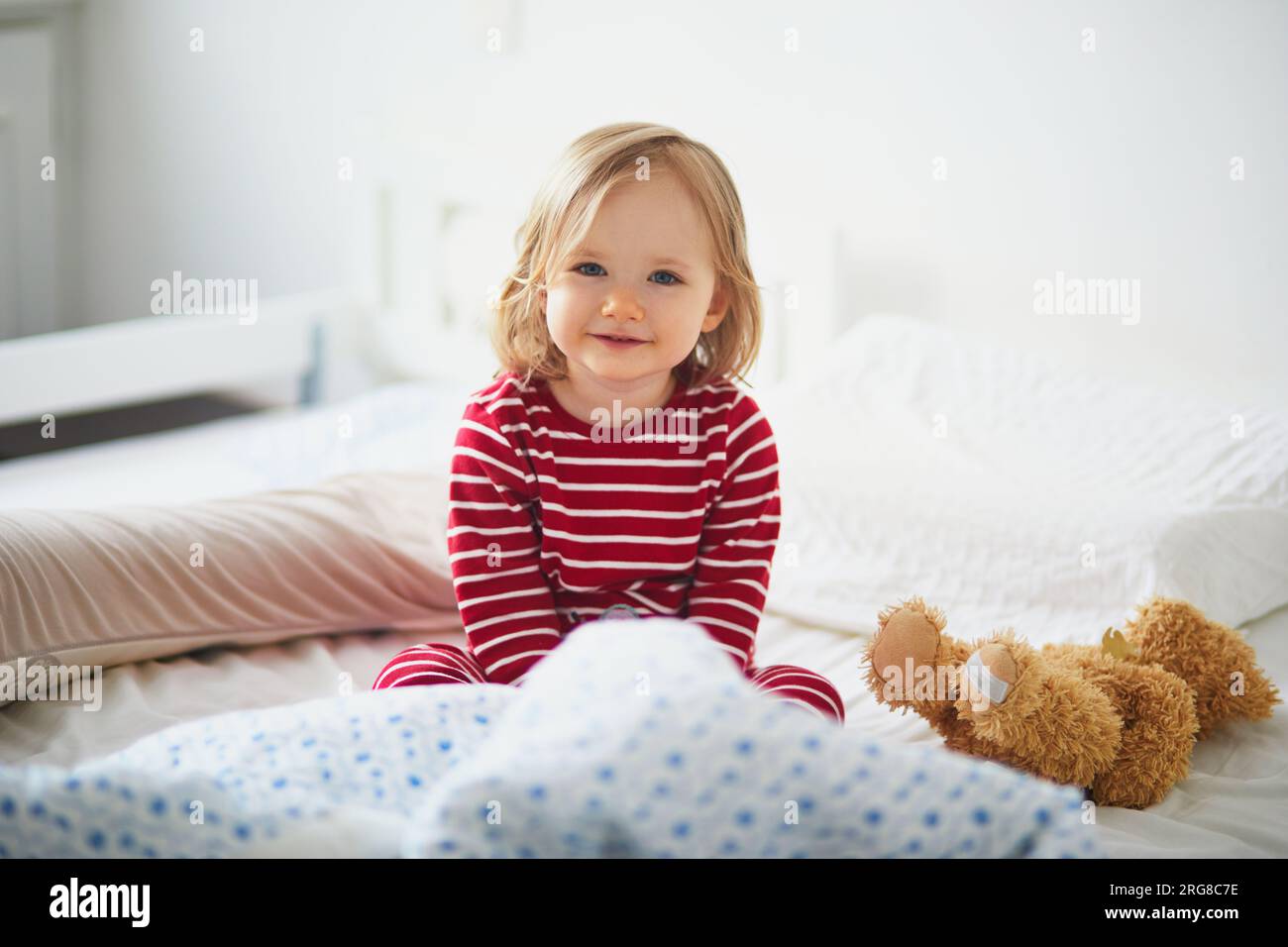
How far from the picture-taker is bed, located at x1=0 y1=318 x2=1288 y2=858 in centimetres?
106

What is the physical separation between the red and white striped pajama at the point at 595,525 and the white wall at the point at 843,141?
0.76 meters

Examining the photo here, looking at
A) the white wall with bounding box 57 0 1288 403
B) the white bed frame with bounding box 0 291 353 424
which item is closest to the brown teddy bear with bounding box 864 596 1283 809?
the white wall with bounding box 57 0 1288 403

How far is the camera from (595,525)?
3.69 feet

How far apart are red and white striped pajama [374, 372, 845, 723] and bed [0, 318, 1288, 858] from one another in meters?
0.18

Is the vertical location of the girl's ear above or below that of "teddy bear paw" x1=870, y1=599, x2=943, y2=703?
above

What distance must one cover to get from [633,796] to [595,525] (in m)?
0.49

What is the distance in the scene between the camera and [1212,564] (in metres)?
1.32

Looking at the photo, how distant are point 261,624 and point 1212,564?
96 cm

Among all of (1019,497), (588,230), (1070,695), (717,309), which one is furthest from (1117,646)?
(588,230)

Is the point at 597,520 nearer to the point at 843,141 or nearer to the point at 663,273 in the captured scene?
the point at 663,273

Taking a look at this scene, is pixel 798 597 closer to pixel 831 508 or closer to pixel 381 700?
pixel 831 508

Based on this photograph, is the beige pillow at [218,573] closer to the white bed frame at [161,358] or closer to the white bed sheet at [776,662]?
the white bed sheet at [776,662]

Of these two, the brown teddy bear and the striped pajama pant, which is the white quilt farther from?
the striped pajama pant
